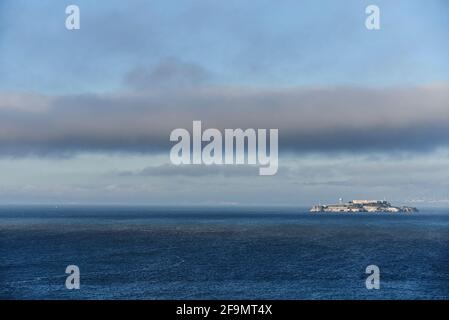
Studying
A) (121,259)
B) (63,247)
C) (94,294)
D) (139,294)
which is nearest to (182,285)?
(139,294)

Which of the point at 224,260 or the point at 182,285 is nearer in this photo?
the point at 182,285

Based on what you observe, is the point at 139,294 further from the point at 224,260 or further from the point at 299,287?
the point at 224,260

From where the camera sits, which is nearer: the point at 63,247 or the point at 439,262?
the point at 439,262

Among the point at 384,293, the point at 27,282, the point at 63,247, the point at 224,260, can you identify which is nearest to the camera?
the point at 384,293

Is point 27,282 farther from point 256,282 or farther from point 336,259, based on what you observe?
point 336,259
